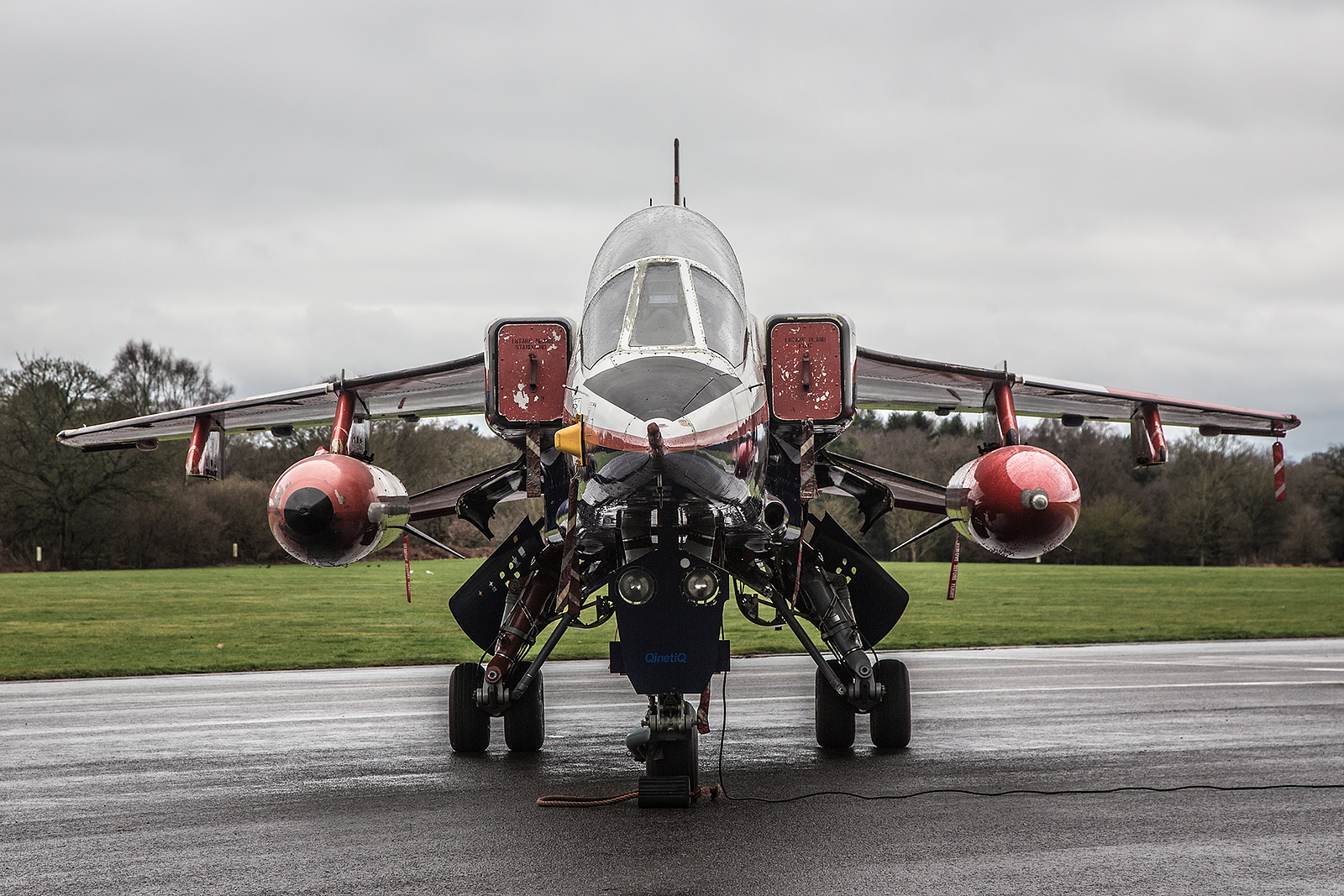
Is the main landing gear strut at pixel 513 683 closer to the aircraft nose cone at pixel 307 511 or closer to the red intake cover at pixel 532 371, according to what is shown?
the red intake cover at pixel 532 371

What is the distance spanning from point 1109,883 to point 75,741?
29.4 feet

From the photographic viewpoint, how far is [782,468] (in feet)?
27.2

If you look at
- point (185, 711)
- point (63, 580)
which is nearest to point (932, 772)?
point (185, 711)

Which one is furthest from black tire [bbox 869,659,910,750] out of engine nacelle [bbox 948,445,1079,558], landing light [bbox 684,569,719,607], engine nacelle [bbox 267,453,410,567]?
engine nacelle [bbox 267,453,410,567]

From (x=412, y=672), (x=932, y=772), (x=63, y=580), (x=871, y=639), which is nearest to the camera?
(x=932, y=772)

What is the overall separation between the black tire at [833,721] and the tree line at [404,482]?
1509 inches

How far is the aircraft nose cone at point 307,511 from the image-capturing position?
7664mm

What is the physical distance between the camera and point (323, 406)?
11.4 m

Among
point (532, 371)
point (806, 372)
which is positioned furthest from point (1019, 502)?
point (532, 371)

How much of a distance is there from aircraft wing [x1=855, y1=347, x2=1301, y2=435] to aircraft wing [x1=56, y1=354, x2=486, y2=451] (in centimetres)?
361

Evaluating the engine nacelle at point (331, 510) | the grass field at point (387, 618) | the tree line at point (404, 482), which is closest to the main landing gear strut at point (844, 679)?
the engine nacelle at point (331, 510)

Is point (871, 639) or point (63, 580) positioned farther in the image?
point (63, 580)

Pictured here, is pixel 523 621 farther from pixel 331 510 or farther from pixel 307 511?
pixel 307 511

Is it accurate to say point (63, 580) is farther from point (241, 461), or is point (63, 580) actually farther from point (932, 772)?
point (932, 772)
